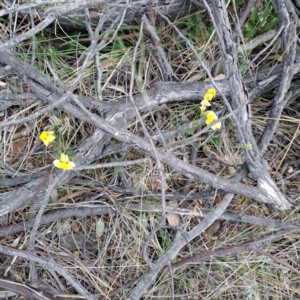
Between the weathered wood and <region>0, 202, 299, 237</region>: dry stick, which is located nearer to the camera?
the weathered wood

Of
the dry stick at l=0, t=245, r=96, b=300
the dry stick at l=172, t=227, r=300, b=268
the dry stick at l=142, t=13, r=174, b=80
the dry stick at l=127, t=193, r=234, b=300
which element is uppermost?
the dry stick at l=142, t=13, r=174, b=80

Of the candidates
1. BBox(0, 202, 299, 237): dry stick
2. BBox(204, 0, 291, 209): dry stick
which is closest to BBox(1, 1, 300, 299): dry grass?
BBox(0, 202, 299, 237): dry stick

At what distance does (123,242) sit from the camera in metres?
1.58

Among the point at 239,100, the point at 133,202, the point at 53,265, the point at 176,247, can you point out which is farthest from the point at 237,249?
the point at 53,265

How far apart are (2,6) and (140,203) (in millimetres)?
997

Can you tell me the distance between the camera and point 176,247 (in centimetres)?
147

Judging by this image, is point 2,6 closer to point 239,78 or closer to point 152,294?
point 239,78

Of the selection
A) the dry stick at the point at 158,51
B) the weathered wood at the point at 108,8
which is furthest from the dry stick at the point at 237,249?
the weathered wood at the point at 108,8

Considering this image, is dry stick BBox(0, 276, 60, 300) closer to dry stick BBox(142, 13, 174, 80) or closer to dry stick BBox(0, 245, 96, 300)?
dry stick BBox(0, 245, 96, 300)

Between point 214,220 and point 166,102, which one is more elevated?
point 166,102

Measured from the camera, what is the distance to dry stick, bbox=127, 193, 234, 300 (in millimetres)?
1420

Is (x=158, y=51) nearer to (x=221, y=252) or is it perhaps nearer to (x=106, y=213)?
(x=106, y=213)

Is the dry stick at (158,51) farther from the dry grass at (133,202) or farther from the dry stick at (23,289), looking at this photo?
the dry stick at (23,289)

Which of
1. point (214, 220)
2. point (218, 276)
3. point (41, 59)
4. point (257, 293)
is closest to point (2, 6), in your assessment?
point (41, 59)
